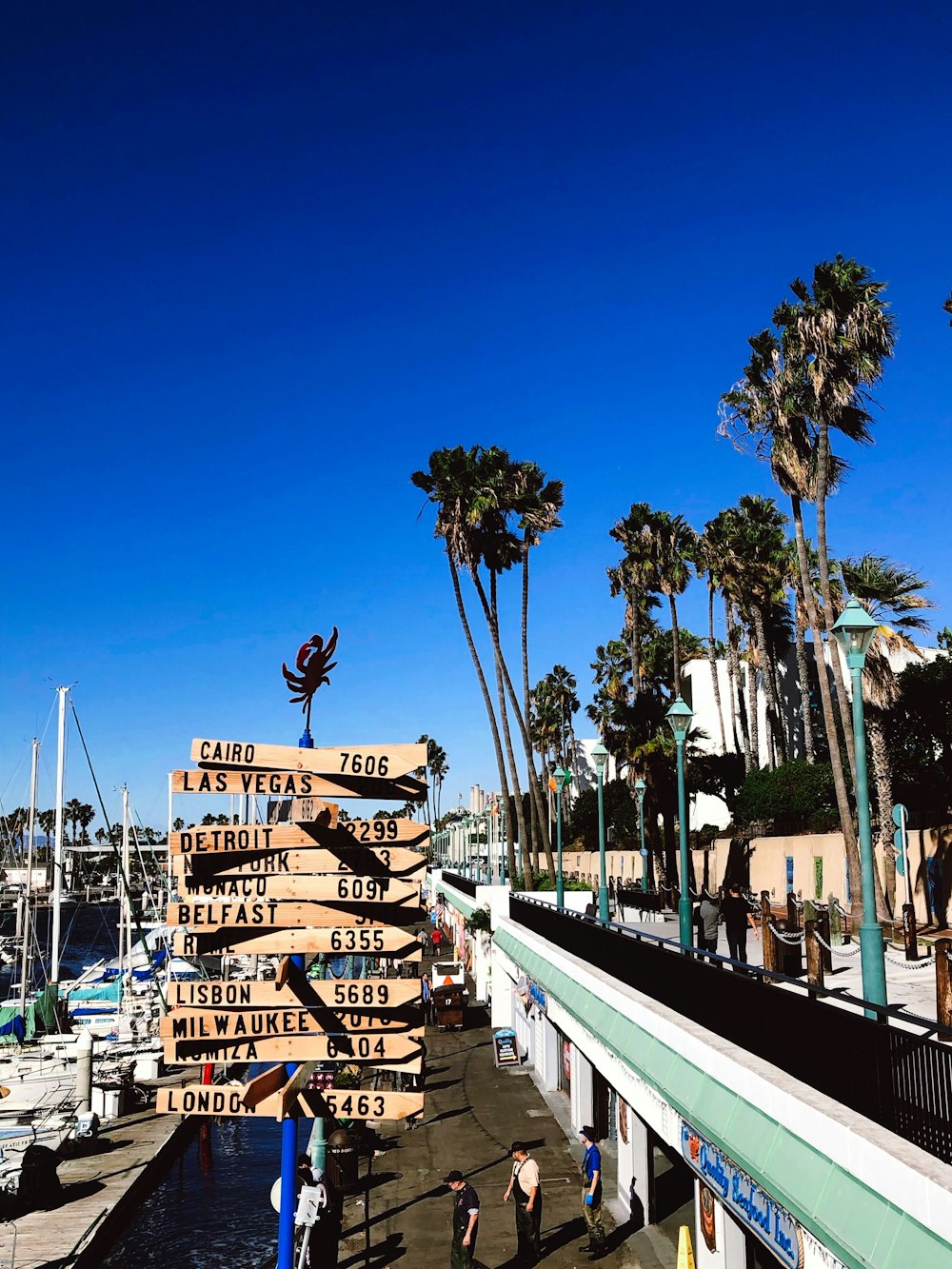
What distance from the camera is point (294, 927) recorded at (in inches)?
263

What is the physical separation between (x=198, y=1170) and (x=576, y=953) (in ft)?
38.9

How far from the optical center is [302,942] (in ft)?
21.5

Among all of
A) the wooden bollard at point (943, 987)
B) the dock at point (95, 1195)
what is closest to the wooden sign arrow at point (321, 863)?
the wooden bollard at point (943, 987)

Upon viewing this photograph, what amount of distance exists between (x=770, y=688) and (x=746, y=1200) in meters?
54.4

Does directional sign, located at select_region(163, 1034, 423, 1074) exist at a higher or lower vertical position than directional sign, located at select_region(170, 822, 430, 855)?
lower

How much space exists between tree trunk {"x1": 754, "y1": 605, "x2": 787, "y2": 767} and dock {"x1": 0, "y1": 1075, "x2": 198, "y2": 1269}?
41711 millimetres

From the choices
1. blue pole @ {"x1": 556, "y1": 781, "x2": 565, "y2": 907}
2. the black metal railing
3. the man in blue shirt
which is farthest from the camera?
the black metal railing

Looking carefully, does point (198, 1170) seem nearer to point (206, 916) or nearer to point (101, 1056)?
point (101, 1056)

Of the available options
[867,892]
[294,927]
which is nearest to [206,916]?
[294,927]

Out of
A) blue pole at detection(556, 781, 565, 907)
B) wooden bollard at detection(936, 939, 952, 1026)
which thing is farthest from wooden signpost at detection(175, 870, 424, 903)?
blue pole at detection(556, 781, 565, 907)

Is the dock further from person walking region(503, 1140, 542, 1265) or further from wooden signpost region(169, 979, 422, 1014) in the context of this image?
wooden signpost region(169, 979, 422, 1014)

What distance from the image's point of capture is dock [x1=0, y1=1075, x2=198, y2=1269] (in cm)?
1686

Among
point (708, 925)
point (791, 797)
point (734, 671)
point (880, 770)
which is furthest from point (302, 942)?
point (734, 671)

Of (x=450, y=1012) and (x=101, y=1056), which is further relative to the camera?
(x=450, y=1012)
